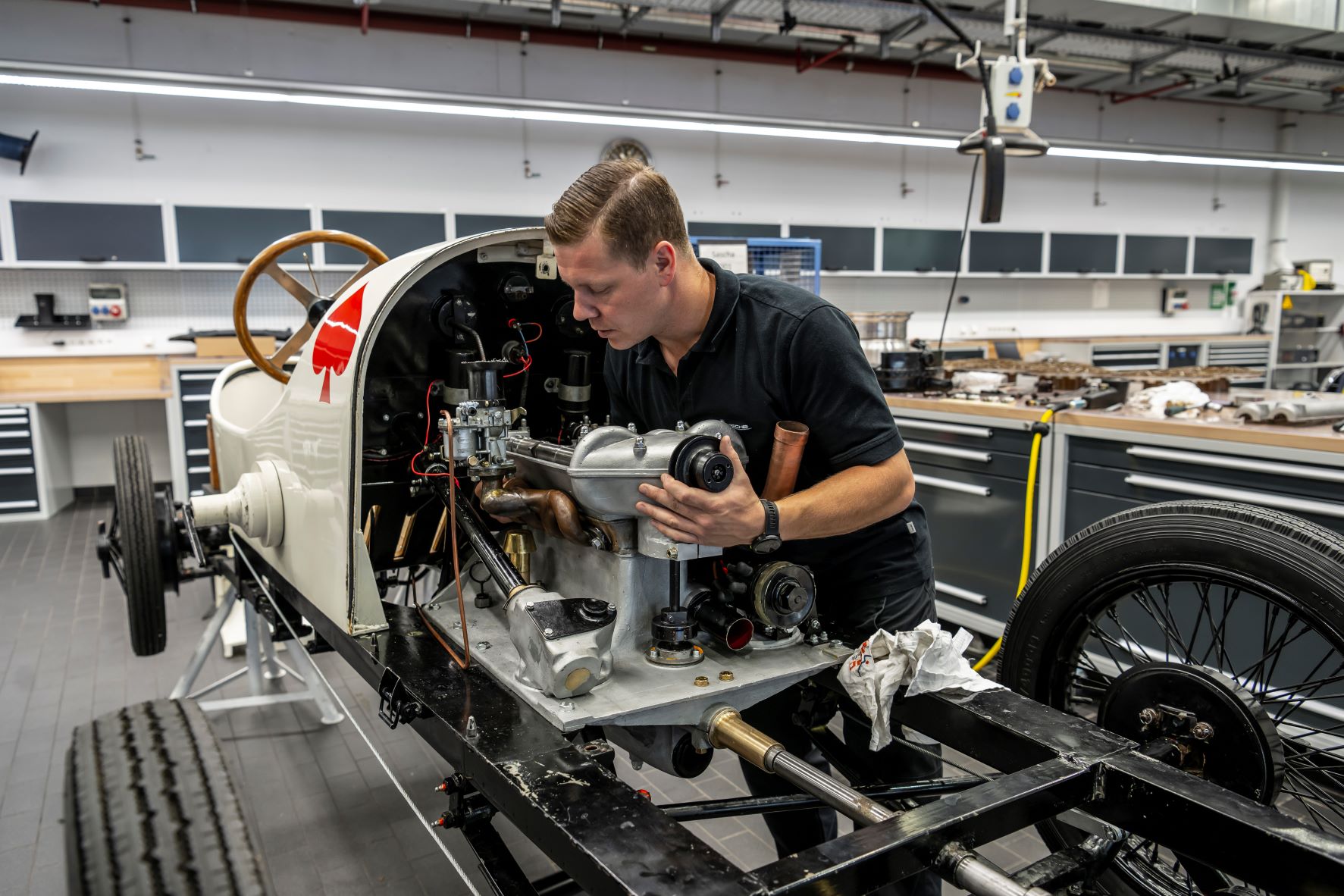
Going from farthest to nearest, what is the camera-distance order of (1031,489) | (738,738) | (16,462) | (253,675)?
(16,462), (1031,489), (253,675), (738,738)

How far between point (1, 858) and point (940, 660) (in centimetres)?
234

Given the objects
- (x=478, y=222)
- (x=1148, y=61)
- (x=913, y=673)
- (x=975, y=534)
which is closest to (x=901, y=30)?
(x=1148, y=61)

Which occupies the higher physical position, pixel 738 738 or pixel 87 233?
pixel 87 233

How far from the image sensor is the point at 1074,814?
42.4 inches

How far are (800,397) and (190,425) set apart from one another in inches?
212

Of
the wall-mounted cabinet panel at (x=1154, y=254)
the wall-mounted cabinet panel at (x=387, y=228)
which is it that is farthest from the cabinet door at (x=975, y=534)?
the wall-mounted cabinet panel at (x=1154, y=254)

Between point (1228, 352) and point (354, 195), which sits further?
point (1228, 352)

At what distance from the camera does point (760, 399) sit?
4.32ft

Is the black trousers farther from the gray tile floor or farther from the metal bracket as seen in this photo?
the gray tile floor

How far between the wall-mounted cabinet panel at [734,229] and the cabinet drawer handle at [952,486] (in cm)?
472

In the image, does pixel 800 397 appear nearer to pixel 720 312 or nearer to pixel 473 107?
pixel 720 312

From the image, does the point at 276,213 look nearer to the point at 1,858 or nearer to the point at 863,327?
the point at 863,327

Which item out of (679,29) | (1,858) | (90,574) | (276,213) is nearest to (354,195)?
(276,213)

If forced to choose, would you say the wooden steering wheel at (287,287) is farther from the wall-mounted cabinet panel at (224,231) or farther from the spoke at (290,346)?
the wall-mounted cabinet panel at (224,231)
